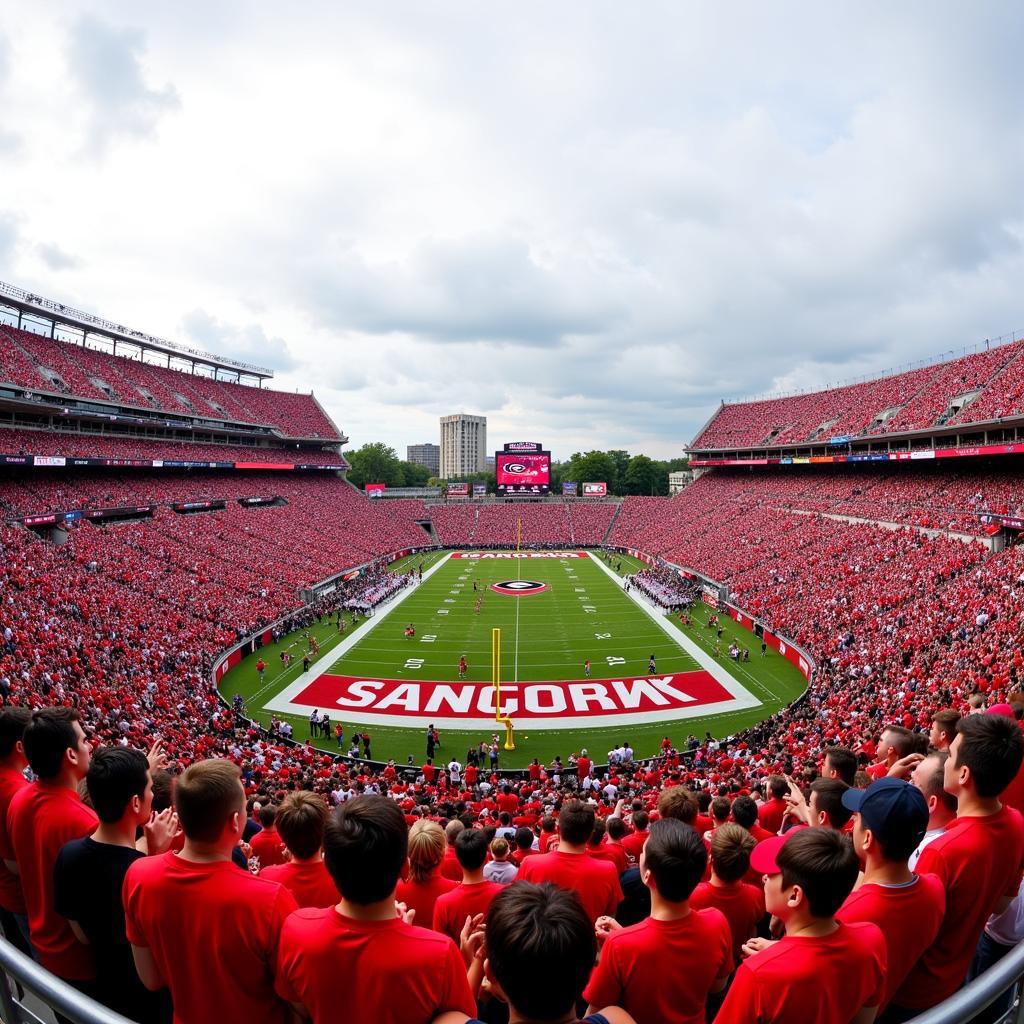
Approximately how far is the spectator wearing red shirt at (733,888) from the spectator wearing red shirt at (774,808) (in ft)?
9.48

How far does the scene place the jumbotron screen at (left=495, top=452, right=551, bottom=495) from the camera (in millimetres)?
72125

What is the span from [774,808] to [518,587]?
129ft

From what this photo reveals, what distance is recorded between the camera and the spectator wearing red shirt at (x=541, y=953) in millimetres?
1948

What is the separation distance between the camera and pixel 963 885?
333cm

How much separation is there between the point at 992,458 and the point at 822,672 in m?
23.7

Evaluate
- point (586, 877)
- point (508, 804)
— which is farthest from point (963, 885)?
point (508, 804)

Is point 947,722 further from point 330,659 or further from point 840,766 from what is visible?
point 330,659

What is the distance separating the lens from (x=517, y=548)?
2702 inches

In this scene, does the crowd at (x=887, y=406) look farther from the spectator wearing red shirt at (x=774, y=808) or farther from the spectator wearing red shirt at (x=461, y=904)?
the spectator wearing red shirt at (x=461, y=904)

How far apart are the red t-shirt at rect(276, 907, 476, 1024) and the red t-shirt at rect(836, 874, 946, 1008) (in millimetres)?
1902

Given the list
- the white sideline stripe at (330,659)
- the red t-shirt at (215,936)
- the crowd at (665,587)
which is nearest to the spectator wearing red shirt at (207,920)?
the red t-shirt at (215,936)

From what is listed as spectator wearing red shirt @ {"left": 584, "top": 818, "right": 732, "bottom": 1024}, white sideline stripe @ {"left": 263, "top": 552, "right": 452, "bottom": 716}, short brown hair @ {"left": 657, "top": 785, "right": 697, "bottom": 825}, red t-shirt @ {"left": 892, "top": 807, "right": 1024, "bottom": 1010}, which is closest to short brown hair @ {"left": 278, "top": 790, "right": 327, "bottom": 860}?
spectator wearing red shirt @ {"left": 584, "top": 818, "right": 732, "bottom": 1024}

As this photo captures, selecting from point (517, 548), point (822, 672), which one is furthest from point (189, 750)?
point (517, 548)

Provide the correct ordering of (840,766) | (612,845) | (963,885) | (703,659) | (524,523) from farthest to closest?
(524,523) < (703,659) < (612,845) < (840,766) < (963,885)
